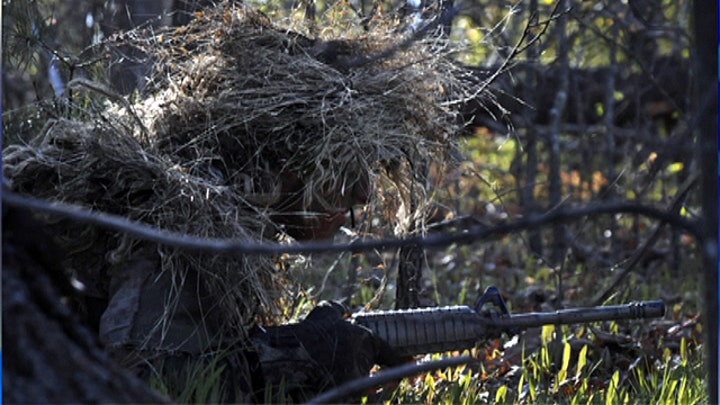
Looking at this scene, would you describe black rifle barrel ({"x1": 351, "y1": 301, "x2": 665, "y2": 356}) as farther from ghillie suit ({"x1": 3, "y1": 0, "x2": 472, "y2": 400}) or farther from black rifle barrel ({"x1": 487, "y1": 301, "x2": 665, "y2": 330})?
ghillie suit ({"x1": 3, "y1": 0, "x2": 472, "y2": 400})

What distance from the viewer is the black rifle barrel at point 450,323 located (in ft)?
10.9

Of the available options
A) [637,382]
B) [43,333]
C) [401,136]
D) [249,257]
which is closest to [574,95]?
[637,382]

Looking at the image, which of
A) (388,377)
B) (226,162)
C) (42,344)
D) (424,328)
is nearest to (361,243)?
(388,377)

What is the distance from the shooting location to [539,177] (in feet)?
35.2

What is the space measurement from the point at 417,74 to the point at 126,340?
1.39 metres

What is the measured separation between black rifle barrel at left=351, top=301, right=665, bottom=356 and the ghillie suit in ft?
1.17

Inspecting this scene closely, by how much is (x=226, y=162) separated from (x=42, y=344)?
1951mm

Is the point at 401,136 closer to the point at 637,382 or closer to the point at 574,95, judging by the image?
the point at 637,382

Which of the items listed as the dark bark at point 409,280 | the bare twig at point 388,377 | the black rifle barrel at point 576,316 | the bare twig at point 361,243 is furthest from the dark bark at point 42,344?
the dark bark at point 409,280

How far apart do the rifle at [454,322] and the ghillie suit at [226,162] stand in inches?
14.5

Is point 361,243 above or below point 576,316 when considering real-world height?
above

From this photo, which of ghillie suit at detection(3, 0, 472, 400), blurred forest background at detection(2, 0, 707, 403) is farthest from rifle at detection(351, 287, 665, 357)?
ghillie suit at detection(3, 0, 472, 400)

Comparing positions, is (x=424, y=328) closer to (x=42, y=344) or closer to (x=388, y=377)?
(x=388, y=377)

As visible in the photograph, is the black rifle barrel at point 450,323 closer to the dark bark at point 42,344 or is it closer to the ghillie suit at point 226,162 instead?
the ghillie suit at point 226,162
